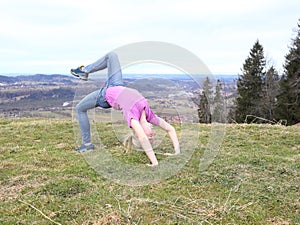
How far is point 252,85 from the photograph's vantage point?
3322 centimetres

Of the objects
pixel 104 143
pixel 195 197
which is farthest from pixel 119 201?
pixel 104 143

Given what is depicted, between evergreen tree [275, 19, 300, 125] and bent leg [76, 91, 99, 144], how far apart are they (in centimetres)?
2481

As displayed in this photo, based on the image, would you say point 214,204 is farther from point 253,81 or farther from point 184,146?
point 253,81

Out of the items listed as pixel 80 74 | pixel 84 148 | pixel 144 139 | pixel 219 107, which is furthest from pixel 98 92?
pixel 219 107

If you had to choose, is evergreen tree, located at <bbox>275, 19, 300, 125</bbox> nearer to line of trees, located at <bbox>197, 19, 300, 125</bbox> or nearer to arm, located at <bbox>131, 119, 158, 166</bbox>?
line of trees, located at <bbox>197, 19, 300, 125</bbox>

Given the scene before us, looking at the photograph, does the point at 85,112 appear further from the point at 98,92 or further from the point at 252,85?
the point at 252,85

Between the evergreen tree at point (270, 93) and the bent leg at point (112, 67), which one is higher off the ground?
the bent leg at point (112, 67)

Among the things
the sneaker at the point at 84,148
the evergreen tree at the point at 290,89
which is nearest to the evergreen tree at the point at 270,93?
the evergreen tree at the point at 290,89

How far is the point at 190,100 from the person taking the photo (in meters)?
4.89

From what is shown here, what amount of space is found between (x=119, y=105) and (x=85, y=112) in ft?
2.65

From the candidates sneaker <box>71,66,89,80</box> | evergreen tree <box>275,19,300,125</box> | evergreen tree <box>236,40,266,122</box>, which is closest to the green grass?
sneaker <box>71,66,89,80</box>

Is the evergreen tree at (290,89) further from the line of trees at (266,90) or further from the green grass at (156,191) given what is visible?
the green grass at (156,191)

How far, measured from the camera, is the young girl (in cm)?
Answer: 468

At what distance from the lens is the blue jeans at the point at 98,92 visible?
5.09 metres
